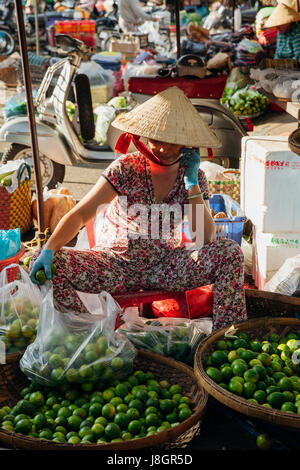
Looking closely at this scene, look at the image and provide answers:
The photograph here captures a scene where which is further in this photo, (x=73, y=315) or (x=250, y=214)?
(x=250, y=214)

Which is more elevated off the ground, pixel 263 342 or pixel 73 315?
pixel 73 315

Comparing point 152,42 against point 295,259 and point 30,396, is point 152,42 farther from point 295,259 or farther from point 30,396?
point 30,396

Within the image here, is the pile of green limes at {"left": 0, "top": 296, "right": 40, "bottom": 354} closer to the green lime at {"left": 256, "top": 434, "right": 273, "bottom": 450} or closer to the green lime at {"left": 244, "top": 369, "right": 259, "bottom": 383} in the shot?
the green lime at {"left": 244, "top": 369, "right": 259, "bottom": 383}

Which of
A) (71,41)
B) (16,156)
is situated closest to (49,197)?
(16,156)

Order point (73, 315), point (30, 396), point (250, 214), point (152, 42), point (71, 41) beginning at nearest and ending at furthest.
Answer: point (30, 396) < point (73, 315) < point (250, 214) < point (71, 41) < point (152, 42)

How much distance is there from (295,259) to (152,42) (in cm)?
1149

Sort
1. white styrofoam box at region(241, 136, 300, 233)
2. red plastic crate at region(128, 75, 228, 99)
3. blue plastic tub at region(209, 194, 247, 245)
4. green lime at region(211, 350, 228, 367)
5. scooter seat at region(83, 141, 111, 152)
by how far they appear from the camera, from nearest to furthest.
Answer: green lime at region(211, 350, 228, 367), white styrofoam box at region(241, 136, 300, 233), blue plastic tub at region(209, 194, 247, 245), red plastic crate at region(128, 75, 228, 99), scooter seat at region(83, 141, 111, 152)

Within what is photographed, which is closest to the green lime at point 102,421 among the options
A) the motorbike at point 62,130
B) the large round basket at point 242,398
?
the large round basket at point 242,398

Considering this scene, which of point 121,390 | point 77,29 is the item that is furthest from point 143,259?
point 77,29

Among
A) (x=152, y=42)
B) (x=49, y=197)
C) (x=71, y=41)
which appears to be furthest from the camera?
(x=152, y=42)

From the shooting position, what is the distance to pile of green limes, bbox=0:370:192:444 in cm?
196

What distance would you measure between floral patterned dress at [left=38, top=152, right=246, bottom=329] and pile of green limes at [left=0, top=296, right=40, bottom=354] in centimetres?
18

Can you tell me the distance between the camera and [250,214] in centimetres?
355

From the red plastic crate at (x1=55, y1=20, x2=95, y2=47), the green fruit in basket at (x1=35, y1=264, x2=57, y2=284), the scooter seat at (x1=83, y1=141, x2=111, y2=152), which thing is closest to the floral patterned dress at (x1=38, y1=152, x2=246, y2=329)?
the green fruit in basket at (x1=35, y1=264, x2=57, y2=284)
